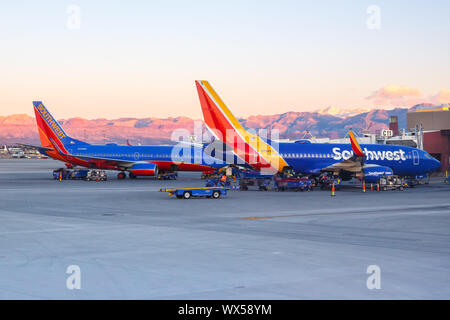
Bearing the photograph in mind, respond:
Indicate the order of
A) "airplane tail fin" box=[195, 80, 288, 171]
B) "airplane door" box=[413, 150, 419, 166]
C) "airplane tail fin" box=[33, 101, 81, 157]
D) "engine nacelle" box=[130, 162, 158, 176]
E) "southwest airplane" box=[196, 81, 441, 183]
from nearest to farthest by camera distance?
"airplane tail fin" box=[195, 80, 288, 171], "southwest airplane" box=[196, 81, 441, 183], "airplane door" box=[413, 150, 419, 166], "engine nacelle" box=[130, 162, 158, 176], "airplane tail fin" box=[33, 101, 81, 157]

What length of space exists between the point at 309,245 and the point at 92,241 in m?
7.92

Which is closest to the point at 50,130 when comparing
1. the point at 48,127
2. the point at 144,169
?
the point at 48,127

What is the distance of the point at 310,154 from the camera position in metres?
57.0

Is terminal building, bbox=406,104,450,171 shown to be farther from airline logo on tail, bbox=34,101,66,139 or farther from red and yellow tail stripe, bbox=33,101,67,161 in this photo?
red and yellow tail stripe, bbox=33,101,67,161

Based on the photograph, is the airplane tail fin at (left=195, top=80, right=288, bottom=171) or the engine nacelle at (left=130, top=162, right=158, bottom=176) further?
the engine nacelle at (left=130, top=162, right=158, bottom=176)

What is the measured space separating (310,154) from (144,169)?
73.6 feet

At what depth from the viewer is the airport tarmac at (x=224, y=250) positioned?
1382cm

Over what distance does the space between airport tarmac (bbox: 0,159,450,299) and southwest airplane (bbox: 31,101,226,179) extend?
1363 inches

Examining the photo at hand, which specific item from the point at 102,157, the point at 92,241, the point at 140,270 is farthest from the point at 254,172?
the point at 140,270

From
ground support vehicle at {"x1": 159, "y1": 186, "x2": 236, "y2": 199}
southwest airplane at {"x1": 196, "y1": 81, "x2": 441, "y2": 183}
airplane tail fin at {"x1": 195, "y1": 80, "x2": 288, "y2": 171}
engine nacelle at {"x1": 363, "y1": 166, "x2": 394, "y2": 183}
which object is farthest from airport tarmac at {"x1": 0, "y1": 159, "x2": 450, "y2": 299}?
engine nacelle at {"x1": 363, "y1": 166, "x2": 394, "y2": 183}

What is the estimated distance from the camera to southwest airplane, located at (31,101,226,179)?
234ft

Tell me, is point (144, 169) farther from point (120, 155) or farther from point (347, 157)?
point (347, 157)
